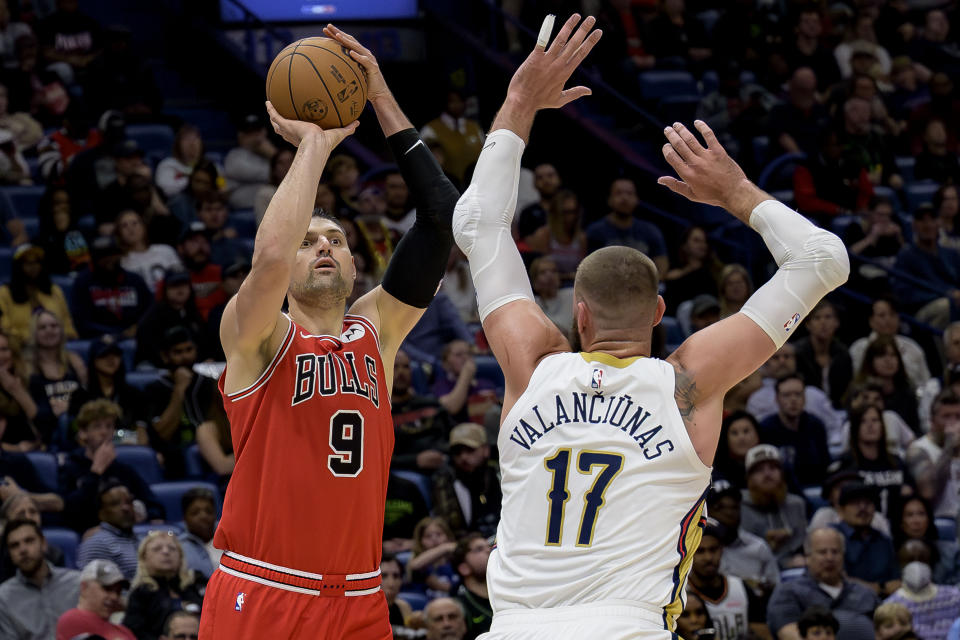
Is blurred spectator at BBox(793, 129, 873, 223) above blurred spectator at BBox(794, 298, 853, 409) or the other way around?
above

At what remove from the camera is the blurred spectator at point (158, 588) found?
8.42 meters

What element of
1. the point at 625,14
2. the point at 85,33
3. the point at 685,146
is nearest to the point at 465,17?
the point at 625,14


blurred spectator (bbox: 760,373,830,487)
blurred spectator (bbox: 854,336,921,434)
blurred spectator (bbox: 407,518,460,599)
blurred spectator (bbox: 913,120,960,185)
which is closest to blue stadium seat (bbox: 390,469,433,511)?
blurred spectator (bbox: 407,518,460,599)

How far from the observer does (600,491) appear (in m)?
3.93

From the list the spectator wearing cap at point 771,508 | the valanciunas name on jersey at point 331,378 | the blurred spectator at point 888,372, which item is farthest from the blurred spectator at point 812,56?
the valanciunas name on jersey at point 331,378

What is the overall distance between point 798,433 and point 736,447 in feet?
2.85

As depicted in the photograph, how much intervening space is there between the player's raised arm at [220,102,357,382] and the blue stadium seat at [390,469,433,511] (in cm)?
504

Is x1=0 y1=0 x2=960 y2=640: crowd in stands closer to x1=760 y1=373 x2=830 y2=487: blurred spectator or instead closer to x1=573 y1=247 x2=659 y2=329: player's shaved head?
x1=760 y1=373 x2=830 y2=487: blurred spectator

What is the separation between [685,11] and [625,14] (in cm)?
124

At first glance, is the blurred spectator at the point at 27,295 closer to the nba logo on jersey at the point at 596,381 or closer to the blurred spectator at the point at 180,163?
the blurred spectator at the point at 180,163

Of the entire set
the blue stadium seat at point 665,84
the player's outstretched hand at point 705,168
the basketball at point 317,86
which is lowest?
the player's outstretched hand at point 705,168

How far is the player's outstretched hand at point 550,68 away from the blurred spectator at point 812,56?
12490 mm

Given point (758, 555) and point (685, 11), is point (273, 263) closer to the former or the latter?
point (758, 555)

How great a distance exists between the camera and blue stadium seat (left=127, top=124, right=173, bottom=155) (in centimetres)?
1367
